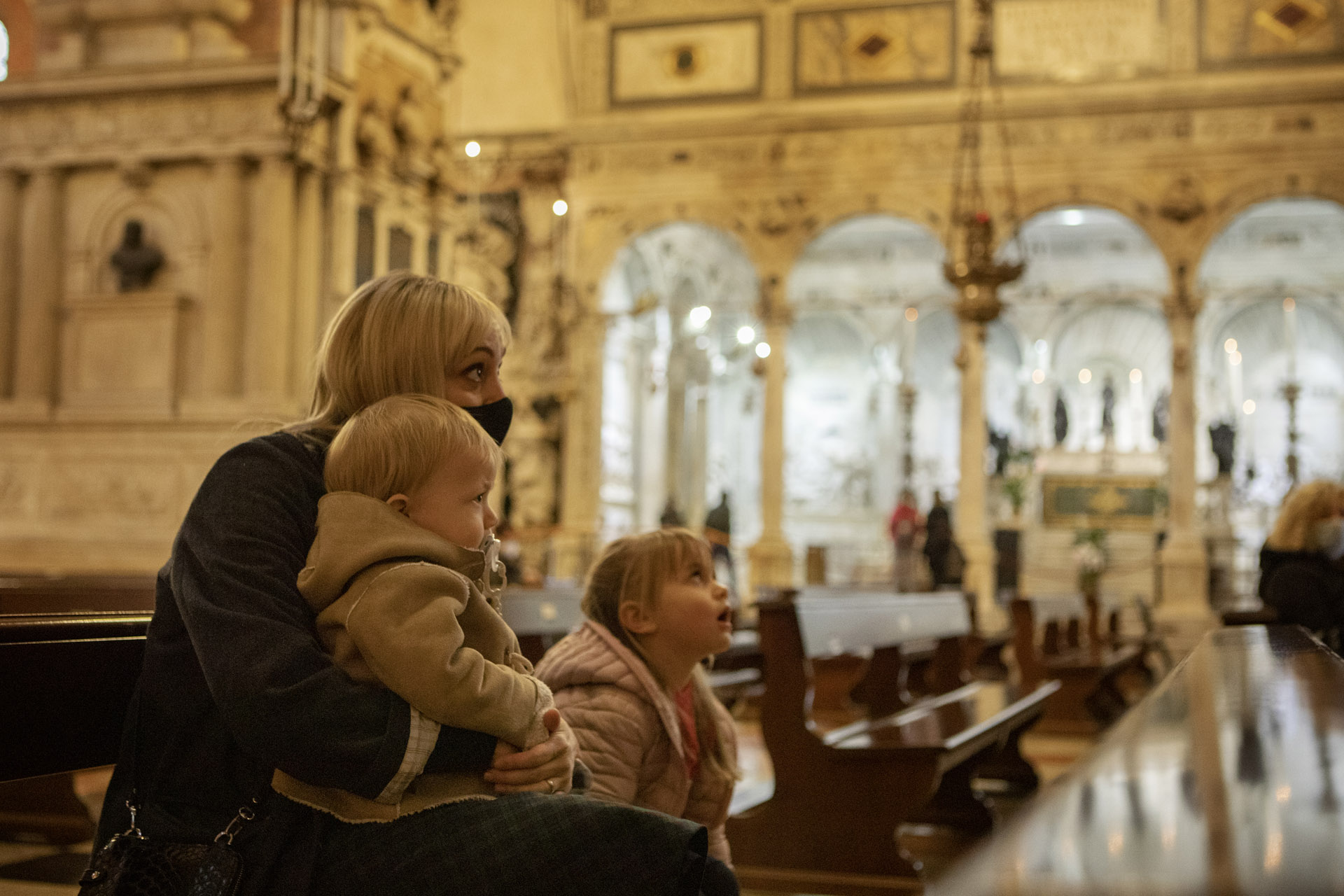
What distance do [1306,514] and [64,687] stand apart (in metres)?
5.81

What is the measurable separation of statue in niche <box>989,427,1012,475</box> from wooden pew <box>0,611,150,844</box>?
21.5 m

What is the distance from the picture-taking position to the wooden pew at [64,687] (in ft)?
6.40

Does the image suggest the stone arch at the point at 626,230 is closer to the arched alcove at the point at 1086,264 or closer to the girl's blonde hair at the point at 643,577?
the arched alcove at the point at 1086,264

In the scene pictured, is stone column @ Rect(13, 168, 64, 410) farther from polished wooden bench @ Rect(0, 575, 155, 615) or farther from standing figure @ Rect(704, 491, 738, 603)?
standing figure @ Rect(704, 491, 738, 603)

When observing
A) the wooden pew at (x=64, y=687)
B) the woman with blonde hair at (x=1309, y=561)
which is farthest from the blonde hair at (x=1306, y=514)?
the wooden pew at (x=64, y=687)

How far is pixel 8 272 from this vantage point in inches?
429

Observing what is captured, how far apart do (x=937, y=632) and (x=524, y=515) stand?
46.1 feet

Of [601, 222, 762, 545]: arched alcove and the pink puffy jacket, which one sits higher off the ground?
[601, 222, 762, 545]: arched alcove

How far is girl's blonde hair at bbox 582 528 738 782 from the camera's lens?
298cm

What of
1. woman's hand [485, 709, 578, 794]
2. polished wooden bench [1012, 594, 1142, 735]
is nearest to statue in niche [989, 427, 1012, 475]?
polished wooden bench [1012, 594, 1142, 735]

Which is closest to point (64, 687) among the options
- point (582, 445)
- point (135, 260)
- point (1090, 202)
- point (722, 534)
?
point (135, 260)

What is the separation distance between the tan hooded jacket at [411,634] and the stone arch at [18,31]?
12.3m

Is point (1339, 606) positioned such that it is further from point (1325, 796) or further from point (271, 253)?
point (271, 253)

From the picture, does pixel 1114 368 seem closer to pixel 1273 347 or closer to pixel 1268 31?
pixel 1273 347
